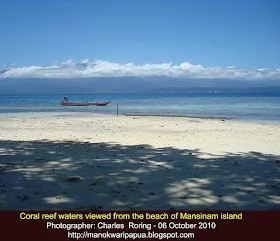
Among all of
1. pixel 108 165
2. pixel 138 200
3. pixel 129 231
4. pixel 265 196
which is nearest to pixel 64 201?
pixel 138 200

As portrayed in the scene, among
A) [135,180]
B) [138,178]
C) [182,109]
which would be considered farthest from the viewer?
[182,109]

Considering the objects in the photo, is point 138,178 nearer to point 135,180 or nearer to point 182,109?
point 135,180

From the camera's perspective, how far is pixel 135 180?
718 centimetres

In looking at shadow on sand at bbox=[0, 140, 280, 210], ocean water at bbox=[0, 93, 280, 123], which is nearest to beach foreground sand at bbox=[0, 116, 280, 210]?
shadow on sand at bbox=[0, 140, 280, 210]

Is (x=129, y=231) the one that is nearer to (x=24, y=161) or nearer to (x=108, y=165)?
(x=108, y=165)

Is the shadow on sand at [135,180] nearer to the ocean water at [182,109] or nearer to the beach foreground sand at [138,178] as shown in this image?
the beach foreground sand at [138,178]

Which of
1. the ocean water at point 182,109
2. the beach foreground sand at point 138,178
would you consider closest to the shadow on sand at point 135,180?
the beach foreground sand at point 138,178

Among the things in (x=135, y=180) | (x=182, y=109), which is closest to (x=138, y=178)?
(x=135, y=180)

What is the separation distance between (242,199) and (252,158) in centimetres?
468

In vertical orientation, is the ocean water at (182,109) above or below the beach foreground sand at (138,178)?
below

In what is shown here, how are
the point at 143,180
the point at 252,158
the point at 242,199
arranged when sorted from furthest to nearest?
the point at 252,158 < the point at 143,180 < the point at 242,199

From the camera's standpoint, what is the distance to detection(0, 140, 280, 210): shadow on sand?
5617mm

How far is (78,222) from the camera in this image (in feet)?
14.1

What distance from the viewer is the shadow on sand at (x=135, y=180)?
5.62 m
